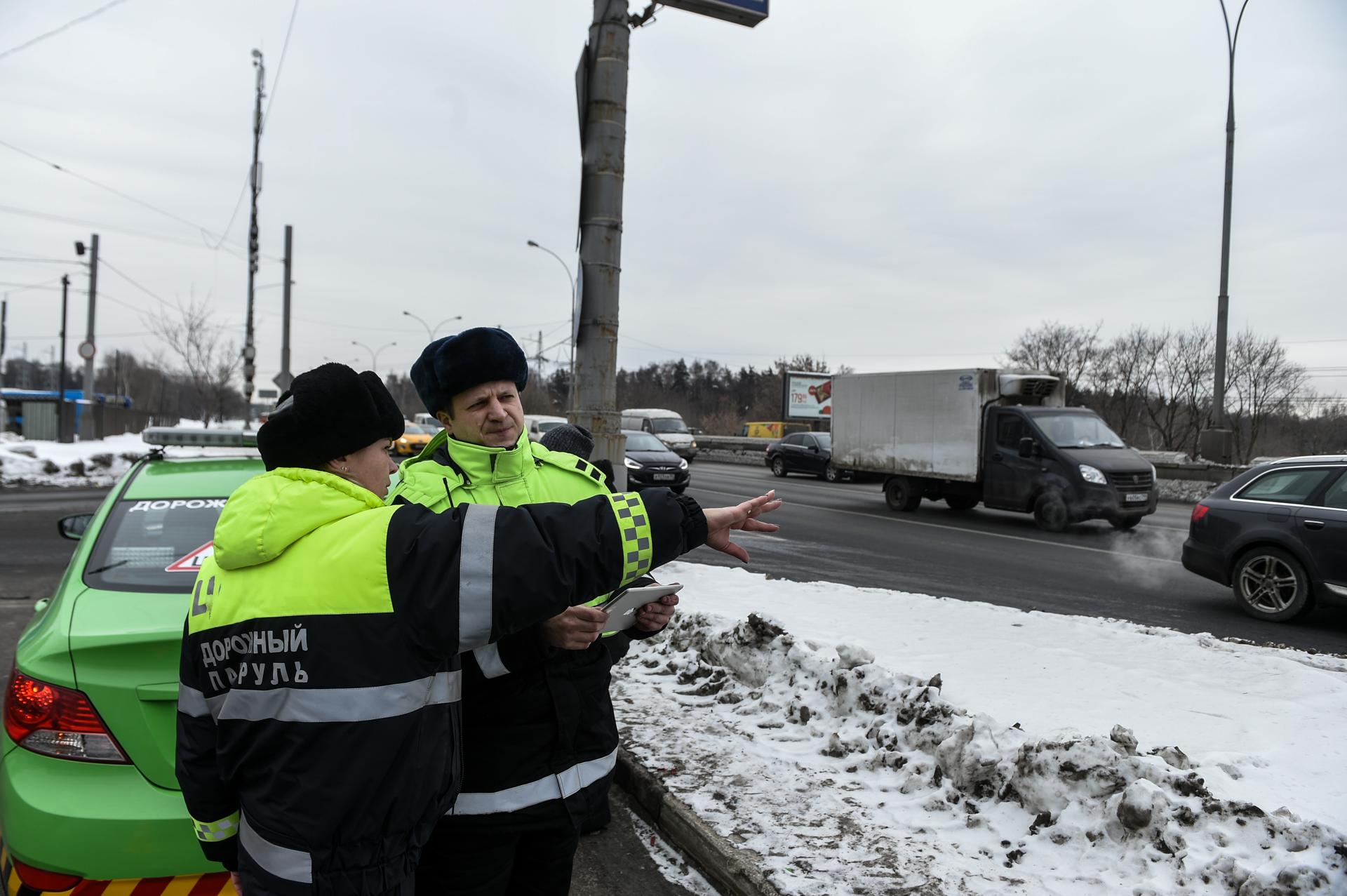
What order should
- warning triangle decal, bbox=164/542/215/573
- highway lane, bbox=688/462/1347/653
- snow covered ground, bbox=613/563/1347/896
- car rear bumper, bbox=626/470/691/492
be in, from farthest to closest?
car rear bumper, bbox=626/470/691/492, highway lane, bbox=688/462/1347/653, warning triangle decal, bbox=164/542/215/573, snow covered ground, bbox=613/563/1347/896

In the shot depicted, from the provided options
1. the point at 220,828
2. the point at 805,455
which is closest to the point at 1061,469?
the point at 805,455

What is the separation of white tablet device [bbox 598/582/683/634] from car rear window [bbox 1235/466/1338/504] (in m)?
8.07

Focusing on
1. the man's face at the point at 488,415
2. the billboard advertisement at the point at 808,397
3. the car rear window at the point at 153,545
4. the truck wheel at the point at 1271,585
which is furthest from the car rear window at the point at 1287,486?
the billboard advertisement at the point at 808,397

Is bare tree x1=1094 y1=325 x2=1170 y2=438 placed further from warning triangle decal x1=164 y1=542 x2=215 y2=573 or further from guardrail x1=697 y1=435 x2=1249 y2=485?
warning triangle decal x1=164 y1=542 x2=215 y2=573

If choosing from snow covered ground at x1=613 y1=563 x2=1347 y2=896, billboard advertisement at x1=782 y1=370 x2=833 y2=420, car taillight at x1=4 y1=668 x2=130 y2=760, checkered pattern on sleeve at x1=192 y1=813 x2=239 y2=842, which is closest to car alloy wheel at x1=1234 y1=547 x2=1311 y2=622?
snow covered ground at x1=613 y1=563 x2=1347 y2=896

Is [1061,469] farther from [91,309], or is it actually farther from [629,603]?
[91,309]

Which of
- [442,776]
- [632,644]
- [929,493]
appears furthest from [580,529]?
[929,493]

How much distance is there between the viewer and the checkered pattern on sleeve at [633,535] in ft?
5.09

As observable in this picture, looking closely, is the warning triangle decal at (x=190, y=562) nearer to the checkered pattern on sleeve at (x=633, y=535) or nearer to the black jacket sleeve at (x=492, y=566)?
the black jacket sleeve at (x=492, y=566)

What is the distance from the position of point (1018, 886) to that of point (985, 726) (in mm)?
816

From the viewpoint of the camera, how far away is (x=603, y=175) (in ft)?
19.9

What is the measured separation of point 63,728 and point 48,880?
0.43 metres

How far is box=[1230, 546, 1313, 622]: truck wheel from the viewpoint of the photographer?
7586 mm

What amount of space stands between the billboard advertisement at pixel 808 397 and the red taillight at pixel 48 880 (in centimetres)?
5038
